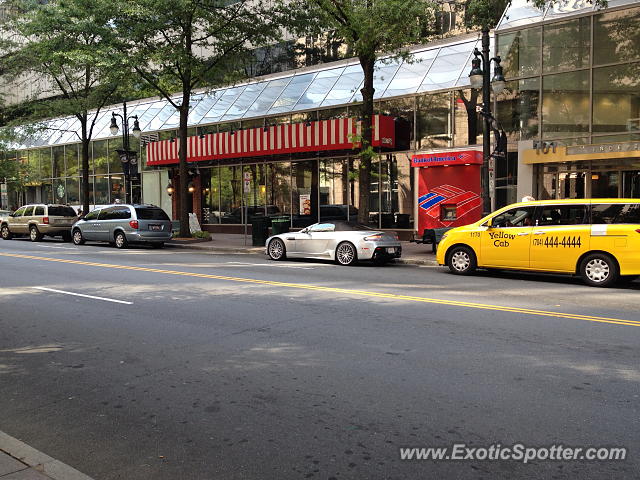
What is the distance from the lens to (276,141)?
25328 mm

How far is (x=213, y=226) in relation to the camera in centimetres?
3003

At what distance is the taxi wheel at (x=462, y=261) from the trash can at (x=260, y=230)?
941 centimetres

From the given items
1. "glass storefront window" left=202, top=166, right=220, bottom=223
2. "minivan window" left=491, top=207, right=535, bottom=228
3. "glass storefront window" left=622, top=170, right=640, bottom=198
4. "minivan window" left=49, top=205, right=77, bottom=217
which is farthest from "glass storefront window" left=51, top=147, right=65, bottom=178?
"glass storefront window" left=622, top=170, right=640, bottom=198

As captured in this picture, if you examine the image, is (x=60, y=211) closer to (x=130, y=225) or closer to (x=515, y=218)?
(x=130, y=225)

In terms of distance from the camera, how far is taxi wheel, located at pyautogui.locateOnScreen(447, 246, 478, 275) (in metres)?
13.1

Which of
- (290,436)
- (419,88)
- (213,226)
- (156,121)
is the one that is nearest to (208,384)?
(290,436)

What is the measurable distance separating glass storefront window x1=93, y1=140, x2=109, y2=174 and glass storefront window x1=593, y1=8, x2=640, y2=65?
1180 inches

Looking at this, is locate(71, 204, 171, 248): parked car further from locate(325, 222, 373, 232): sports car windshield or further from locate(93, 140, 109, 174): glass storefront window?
locate(93, 140, 109, 174): glass storefront window

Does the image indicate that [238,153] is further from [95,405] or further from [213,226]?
[95,405]

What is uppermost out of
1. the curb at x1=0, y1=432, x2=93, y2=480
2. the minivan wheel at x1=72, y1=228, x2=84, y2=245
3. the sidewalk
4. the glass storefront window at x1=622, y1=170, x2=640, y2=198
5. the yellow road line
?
the glass storefront window at x1=622, y1=170, x2=640, y2=198

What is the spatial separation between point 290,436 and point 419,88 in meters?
20.8

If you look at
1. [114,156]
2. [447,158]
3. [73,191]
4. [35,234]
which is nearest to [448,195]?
[447,158]

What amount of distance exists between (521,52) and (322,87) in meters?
9.76

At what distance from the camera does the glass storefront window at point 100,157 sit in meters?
37.1
